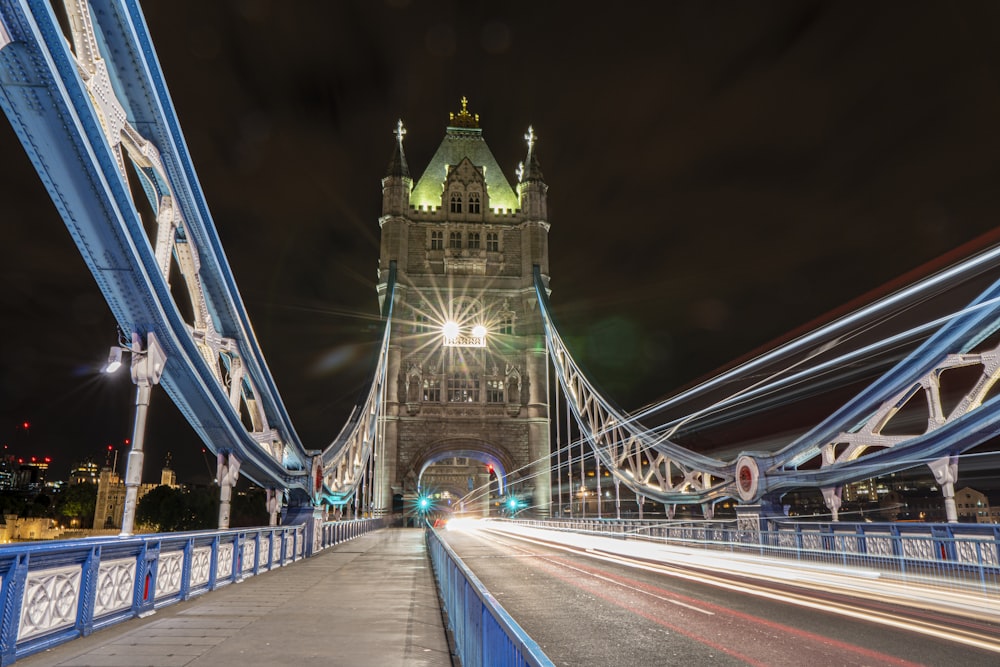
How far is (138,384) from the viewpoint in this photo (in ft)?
28.8

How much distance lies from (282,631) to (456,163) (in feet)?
190

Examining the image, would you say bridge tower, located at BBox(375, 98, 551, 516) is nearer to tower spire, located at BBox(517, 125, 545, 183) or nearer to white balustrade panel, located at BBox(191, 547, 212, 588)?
tower spire, located at BBox(517, 125, 545, 183)

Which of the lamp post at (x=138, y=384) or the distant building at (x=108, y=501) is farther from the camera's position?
the distant building at (x=108, y=501)

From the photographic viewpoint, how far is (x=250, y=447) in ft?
42.3

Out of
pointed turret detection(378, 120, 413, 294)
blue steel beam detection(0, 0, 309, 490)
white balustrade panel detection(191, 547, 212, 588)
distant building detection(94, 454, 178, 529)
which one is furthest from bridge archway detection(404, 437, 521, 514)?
distant building detection(94, 454, 178, 529)

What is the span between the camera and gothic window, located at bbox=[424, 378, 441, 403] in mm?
53156

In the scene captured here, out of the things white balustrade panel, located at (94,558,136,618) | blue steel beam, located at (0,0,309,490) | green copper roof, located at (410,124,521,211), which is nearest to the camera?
blue steel beam, located at (0,0,309,490)

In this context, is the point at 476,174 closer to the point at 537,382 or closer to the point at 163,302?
the point at 537,382

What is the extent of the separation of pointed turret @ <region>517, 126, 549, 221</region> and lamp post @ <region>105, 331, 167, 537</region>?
1952 inches

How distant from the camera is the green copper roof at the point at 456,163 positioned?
59875mm

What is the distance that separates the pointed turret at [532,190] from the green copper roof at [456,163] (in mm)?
1305

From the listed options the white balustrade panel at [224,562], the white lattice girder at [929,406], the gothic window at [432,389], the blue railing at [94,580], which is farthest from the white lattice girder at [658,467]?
the blue railing at [94,580]

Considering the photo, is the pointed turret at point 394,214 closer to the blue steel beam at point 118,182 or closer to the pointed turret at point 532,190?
the pointed turret at point 532,190

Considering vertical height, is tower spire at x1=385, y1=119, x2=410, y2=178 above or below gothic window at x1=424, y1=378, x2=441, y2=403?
above
